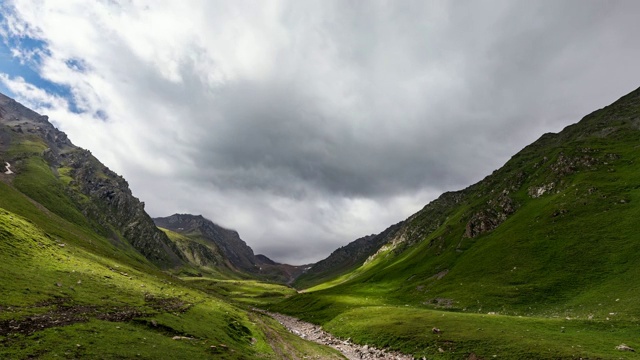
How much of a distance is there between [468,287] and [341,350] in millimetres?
59669

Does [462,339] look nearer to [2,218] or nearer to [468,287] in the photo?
[468,287]

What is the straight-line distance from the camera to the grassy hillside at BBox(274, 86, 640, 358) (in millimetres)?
52438

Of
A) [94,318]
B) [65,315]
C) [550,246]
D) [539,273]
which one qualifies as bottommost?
[94,318]

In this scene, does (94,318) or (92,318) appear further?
(94,318)

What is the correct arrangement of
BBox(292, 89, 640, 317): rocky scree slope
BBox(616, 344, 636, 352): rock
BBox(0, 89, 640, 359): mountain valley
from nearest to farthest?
BBox(0, 89, 640, 359): mountain valley
BBox(616, 344, 636, 352): rock
BBox(292, 89, 640, 317): rocky scree slope

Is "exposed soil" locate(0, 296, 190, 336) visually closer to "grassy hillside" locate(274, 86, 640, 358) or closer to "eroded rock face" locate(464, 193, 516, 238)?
"grassy hillside" locate(274, 86, 640, 358)

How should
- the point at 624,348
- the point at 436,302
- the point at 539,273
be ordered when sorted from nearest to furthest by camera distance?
the point at 624,348
the point at 539,273
the point at 436,302

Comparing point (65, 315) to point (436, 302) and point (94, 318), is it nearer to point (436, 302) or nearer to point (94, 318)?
point (94, 318)

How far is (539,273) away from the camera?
8725cm

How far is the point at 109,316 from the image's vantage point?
40500 millimetres

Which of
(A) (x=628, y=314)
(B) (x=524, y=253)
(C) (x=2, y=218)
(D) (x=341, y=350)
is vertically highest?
(B) (x=524, y=253)

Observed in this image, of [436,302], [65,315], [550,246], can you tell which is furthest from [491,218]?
[65,315]

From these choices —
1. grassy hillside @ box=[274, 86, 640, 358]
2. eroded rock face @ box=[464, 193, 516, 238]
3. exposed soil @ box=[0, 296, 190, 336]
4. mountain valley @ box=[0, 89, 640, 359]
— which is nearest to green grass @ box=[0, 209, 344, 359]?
mountain valley @ box=[0, 89, 640, 359]

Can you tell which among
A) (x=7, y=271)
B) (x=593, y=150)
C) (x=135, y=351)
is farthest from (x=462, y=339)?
(x=593, y=150)
